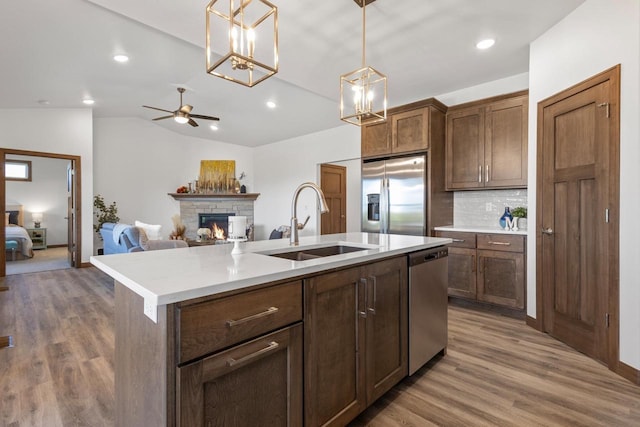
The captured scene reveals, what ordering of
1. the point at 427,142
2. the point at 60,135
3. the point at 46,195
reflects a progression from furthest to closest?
the point at 46,195 < the point at 60,135 < the point at 427,142

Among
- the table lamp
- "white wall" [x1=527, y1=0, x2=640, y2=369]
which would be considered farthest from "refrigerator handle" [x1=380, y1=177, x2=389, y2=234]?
the table lamp

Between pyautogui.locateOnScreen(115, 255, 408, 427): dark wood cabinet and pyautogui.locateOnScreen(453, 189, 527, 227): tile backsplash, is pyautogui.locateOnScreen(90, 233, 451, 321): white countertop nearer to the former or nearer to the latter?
pyautogui.locateOnScreen(115, 255, 408, 427): dark wood cabinet

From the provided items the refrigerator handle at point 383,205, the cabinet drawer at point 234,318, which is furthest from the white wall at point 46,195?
the cabinet drawer at point 234,318

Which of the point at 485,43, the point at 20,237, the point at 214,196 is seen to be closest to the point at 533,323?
the point at 485,43

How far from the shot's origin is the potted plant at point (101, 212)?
6.54 metres

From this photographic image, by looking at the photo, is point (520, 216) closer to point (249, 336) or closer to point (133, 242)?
point (249, 336)

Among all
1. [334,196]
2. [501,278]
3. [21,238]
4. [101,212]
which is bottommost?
[501,278]

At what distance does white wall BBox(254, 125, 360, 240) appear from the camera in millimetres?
6362

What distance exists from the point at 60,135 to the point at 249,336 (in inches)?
258

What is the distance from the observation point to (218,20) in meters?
2.71

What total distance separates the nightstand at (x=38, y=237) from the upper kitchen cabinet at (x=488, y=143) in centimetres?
938

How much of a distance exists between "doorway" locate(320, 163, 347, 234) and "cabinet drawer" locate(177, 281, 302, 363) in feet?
18.0

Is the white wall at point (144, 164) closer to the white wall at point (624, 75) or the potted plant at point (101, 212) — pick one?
the potted plant at point (101, 212)

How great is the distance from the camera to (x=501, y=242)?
335 centimetres
